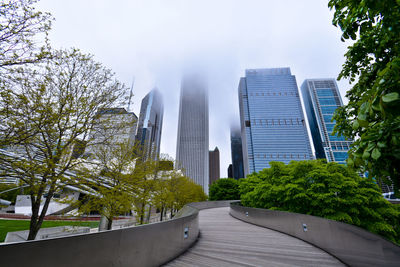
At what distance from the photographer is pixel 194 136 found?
156625 mm

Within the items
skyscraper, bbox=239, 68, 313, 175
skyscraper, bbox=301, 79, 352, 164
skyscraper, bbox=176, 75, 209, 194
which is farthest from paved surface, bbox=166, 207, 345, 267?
skyscraper, bbox=301, 79, 352, 164

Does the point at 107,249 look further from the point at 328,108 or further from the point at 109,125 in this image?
the point at 328,108

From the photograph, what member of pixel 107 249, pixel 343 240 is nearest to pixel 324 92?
pixel 343 240

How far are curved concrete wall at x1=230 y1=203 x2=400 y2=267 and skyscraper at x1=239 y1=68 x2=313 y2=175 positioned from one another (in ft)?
375

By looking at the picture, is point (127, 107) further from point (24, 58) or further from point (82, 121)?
point (24, 58)

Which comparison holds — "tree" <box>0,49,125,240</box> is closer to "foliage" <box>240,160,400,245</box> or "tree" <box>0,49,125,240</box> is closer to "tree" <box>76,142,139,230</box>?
"tree" <box>76,142,139,230</box>

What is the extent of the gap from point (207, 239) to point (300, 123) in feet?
485

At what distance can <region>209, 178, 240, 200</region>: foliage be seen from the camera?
42.8 metres

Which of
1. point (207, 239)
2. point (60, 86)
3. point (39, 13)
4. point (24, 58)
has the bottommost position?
point (207, 239)

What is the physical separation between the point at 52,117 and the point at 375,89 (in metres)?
8.31

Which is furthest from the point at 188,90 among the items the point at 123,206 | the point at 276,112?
the point at 123,206

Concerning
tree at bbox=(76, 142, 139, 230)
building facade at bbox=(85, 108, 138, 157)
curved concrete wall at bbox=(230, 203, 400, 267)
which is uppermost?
building facade at bbox=(85, 108, 138, 157)

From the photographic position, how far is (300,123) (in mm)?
131000

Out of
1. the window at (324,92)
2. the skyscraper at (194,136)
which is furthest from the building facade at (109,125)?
the window at (324,92)
